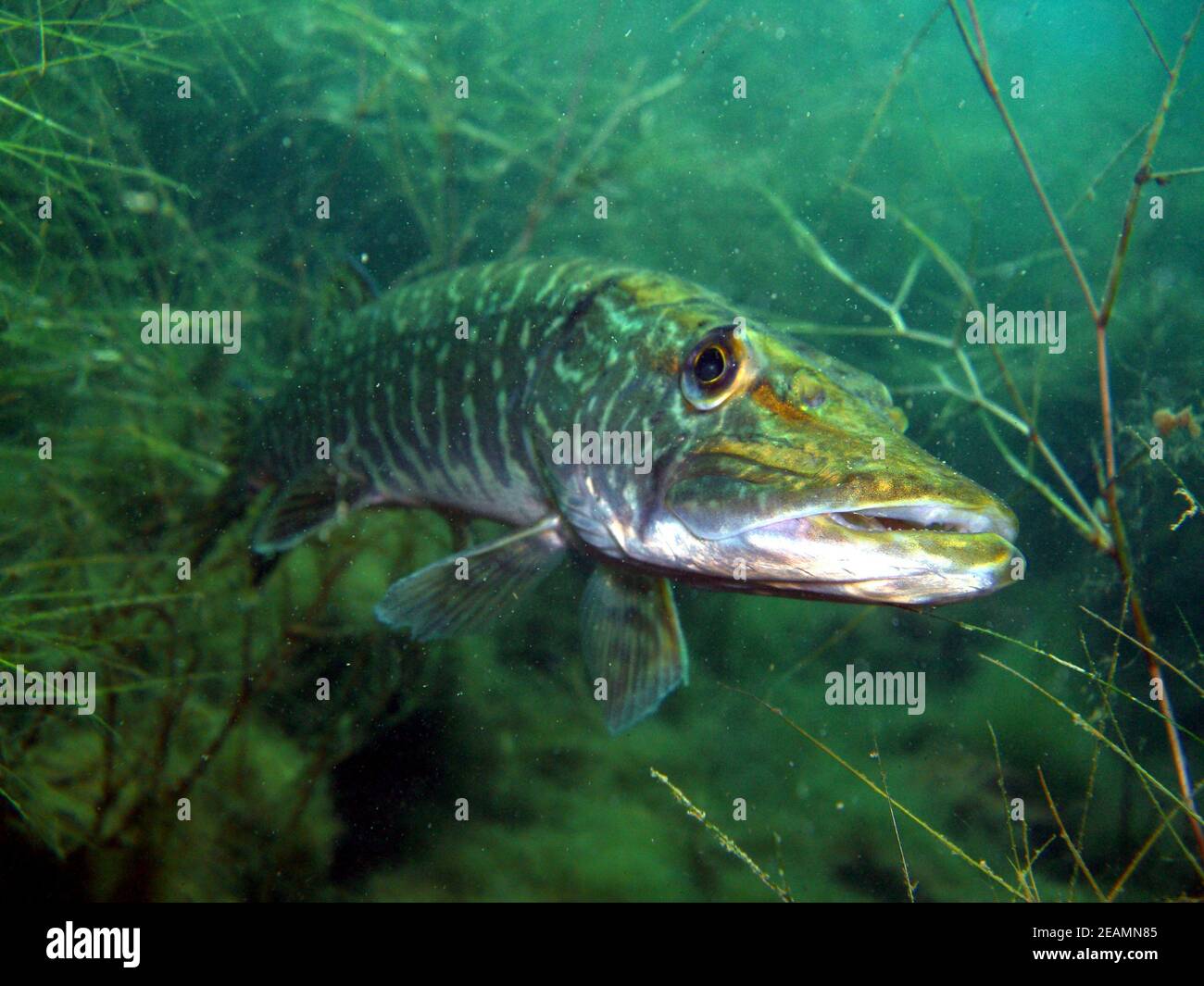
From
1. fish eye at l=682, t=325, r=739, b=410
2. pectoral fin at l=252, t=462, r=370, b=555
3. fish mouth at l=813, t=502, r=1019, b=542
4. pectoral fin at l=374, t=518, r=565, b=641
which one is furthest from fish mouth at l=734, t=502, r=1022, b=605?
pectoral fin at l=252, t=462, r=370, b=555

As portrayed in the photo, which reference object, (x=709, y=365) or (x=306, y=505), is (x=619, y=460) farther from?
(x=306, y=505)

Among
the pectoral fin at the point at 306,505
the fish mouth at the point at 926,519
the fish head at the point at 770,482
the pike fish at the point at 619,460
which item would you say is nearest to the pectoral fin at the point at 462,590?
the pike fish at the point at 619,460

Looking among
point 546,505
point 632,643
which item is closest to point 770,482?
point 632,643

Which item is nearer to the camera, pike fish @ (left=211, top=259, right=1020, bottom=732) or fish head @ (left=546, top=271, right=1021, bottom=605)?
fish head @ (left=546, top=271, right=1021, bottom=605)

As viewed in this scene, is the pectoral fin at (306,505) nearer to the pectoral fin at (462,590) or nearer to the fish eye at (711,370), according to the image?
the pectoral fin at (462,590)

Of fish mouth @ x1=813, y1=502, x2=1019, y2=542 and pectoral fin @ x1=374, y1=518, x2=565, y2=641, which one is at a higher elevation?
fish mouth @ x1=813, y1=502, x2=1019, y2=542

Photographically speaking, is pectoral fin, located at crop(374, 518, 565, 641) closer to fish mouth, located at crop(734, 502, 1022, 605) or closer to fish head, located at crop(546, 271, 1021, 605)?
fish head, located at crop(546, 271, 1021, 605)
